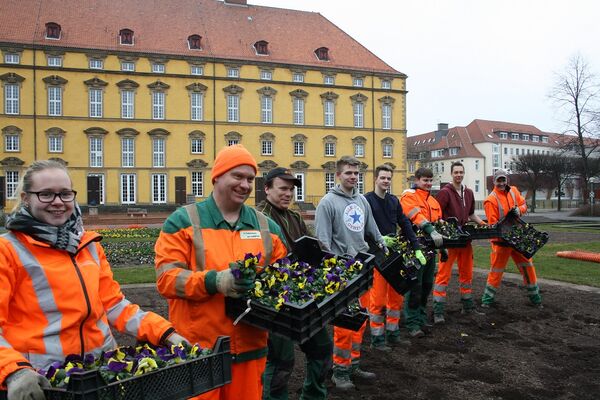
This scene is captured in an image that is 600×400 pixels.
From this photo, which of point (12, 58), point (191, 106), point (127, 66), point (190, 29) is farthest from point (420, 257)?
point (190, 29)

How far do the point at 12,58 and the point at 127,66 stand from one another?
29.1ft

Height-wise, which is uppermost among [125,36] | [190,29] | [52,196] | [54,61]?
[190,29]

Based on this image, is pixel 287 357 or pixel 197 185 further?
pixel 197 185

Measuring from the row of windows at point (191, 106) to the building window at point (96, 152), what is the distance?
216 cm

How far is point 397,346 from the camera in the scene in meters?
6.54

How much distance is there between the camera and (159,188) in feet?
146

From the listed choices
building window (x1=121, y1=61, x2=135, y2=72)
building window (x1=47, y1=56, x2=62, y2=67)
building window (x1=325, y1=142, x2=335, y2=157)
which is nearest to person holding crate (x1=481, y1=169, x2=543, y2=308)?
building window (x1=121, y1=61, x2=135, y2=72)

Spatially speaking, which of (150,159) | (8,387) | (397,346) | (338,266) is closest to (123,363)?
(8,387)

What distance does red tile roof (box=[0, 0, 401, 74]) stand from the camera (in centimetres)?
4234

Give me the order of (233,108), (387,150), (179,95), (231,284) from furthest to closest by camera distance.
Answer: (387,150)
(233,108)
(179,95)
(231,284)

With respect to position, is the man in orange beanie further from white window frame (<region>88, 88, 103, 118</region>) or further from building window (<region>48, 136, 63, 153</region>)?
white window frame (<region>88, 88, 103, 118</region>)

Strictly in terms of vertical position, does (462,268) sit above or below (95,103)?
below

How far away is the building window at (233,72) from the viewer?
4597 cm

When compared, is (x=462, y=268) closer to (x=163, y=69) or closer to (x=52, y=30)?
A: (x=163, y=69)
